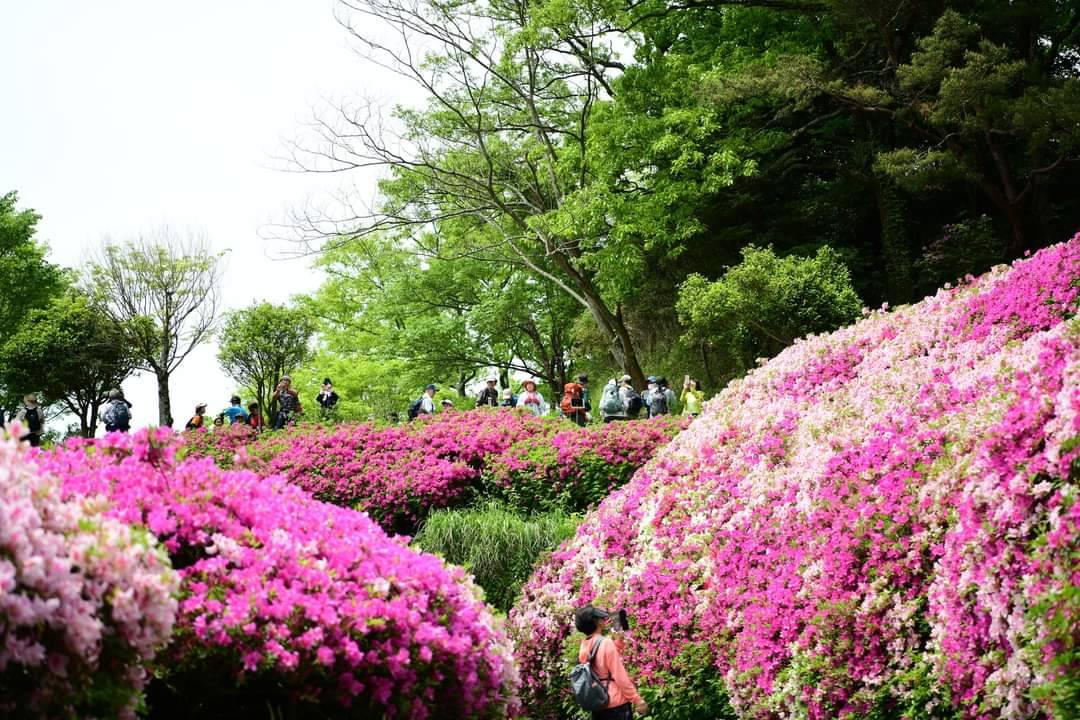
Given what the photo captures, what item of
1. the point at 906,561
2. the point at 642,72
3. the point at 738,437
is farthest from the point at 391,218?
the point at 906,561

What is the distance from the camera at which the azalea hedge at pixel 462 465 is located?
40.9 ft

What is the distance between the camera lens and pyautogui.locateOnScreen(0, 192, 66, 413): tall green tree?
41062 mm

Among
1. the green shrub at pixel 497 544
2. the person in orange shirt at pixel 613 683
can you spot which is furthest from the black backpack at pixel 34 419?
the person in orange shirt at pixel 613 683

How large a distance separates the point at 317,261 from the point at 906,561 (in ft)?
132

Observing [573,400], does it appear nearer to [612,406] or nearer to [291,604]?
[612,406]

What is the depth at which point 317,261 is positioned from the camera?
4384cm

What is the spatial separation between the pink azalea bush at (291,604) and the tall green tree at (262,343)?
28.5 meters

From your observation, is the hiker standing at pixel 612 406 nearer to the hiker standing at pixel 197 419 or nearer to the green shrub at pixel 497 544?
the green shrub at pixel 497 544

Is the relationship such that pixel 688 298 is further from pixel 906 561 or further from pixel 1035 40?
pixel 906 561

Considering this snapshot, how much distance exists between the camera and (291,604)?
397 cm

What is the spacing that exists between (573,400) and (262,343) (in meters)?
17.0

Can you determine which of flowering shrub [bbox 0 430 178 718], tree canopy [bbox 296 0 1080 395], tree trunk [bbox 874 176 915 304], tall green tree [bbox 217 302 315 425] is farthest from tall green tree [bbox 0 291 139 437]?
flowering shrub [bbox 0 430 178 718]

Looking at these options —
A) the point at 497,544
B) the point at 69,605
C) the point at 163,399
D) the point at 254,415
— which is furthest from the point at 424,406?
the point at 163,399

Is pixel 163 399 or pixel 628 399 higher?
pixel 163 399
